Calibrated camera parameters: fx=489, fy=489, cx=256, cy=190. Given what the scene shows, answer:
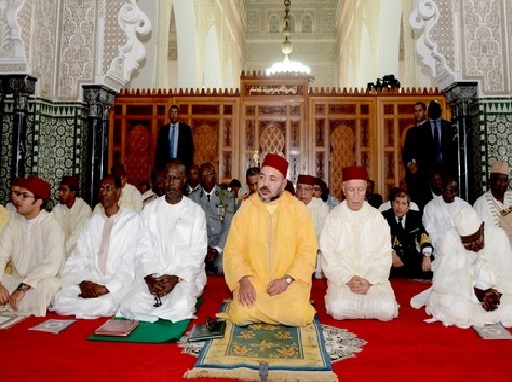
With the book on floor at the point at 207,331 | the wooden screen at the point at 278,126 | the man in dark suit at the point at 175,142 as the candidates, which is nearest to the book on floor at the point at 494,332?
the book on floor at the point at 207,331

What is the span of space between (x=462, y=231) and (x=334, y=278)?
0.80m

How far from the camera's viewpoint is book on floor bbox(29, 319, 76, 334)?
8.45 ft

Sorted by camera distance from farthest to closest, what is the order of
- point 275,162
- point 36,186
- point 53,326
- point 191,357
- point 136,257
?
point 36,186, point 136,257, point 275,162, point 53,326, point 191,357

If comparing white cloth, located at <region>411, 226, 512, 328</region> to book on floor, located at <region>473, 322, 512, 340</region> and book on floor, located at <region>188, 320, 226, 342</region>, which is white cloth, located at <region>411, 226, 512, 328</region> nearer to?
book on floor, located at <region>473, 322, 512, 340</region>

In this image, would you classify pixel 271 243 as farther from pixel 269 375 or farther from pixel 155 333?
pixel 269 375

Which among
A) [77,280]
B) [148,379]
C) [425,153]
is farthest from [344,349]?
[425,153]

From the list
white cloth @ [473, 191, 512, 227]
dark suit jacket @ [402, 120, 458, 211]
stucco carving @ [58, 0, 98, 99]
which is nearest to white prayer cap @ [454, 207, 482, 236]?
white cloth @ [473, 191, 512, 227]

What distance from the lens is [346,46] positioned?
1402cm

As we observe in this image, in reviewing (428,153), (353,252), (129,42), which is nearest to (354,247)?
(353,252)

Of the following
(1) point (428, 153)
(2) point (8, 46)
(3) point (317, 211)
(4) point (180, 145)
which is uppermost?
(2) point (8, 46)

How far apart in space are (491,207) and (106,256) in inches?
121

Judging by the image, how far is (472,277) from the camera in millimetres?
2859

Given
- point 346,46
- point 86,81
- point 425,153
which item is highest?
point 346,46

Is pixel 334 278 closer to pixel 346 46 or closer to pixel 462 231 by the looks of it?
Result: pixel 462 231
